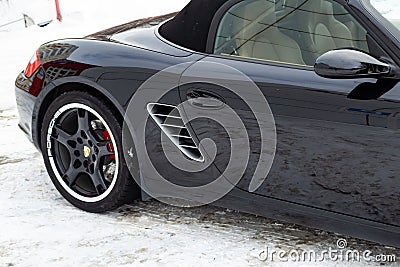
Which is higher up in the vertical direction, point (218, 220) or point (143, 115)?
point (143, 115)

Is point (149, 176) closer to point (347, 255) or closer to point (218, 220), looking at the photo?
point (218, 220)

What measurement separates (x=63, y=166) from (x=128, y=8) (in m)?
7.33

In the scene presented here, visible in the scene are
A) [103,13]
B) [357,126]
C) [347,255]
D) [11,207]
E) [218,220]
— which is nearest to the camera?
[357,126]

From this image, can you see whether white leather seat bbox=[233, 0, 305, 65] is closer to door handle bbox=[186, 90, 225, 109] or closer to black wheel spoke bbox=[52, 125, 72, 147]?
door handle bbox=[186, 90, 225, 109]

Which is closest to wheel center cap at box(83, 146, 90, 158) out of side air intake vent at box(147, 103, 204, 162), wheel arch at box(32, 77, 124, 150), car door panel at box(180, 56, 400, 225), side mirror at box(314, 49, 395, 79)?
wheel arch at box(32, 77, 124, 150)

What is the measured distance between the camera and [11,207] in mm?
3994

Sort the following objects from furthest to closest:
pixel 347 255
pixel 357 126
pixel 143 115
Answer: pixel 143 115 < pixel 347 255 < pixel 357 126

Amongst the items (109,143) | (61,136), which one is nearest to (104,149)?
(109,143)

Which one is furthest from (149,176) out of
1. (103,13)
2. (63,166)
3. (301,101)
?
(103,13)

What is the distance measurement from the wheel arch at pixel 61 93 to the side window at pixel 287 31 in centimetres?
61

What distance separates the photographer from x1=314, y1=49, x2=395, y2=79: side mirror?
9.12 ft

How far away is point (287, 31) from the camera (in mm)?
3188

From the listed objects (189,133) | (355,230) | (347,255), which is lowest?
(347,255)

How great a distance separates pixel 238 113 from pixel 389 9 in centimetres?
80
